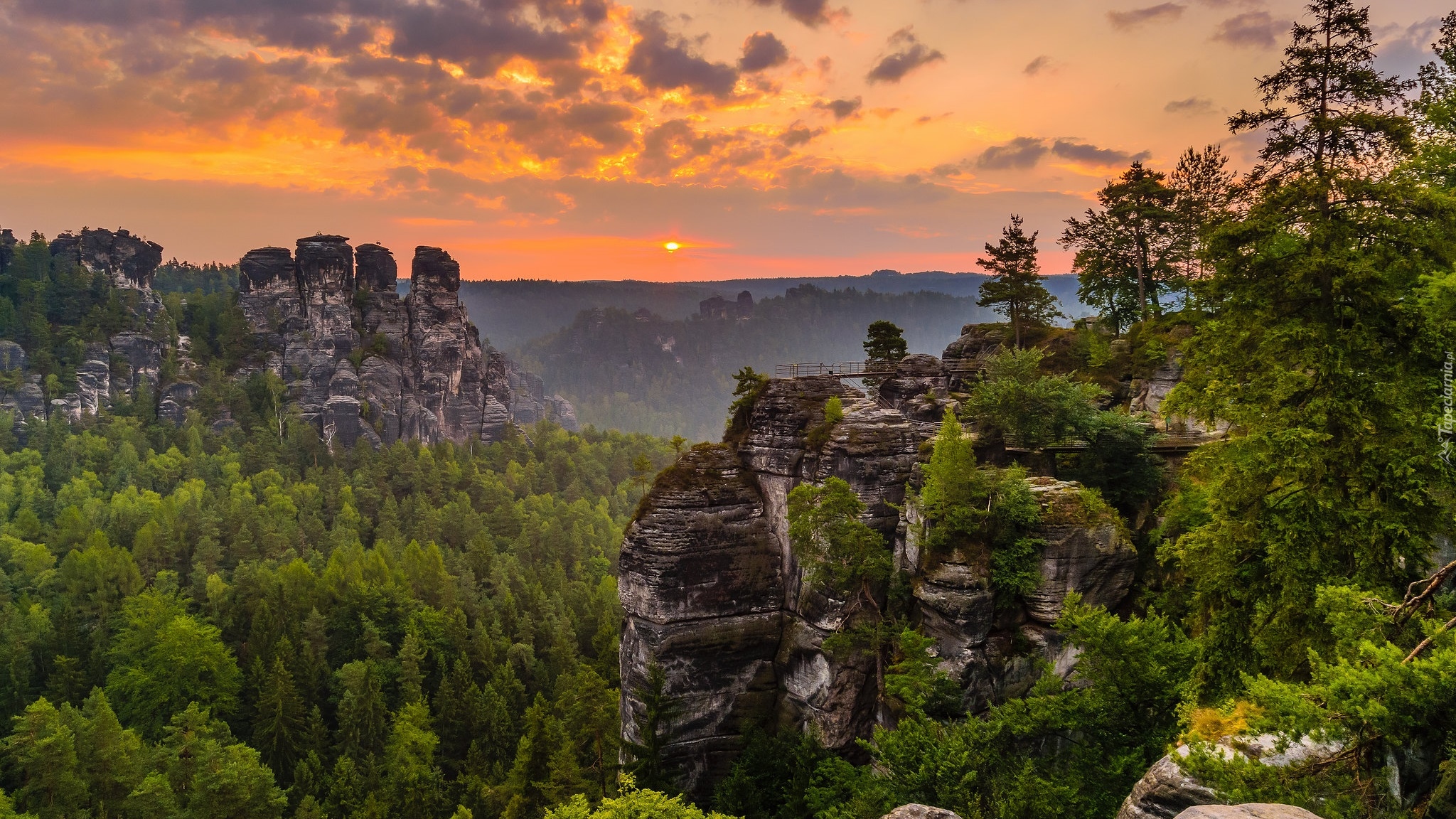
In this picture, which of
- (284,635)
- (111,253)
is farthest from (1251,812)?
(111,253)

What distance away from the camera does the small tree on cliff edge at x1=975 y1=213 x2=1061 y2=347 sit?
144 ft

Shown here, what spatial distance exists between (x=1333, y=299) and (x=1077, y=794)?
36.6 ft

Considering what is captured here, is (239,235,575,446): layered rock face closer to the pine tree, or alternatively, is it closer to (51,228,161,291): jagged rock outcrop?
(51,228,161,291): jagged rock outcrop

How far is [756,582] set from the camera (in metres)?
33.3

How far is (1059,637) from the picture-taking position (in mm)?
24047

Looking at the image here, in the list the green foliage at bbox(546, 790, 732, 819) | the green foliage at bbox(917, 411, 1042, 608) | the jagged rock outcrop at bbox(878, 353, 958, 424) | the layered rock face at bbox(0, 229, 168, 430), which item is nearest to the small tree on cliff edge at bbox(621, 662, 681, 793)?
the green foliage at bbox(546, 790, 732, 819)

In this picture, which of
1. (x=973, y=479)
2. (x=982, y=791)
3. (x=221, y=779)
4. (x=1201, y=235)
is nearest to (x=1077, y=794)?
(x=982, y=791)

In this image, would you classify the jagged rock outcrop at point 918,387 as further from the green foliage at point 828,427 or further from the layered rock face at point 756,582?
the green foliage at point 828,427

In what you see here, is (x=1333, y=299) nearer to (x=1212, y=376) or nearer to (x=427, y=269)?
(x=1212, y=376)

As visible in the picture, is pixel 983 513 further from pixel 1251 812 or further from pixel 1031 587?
pixel 1251 812

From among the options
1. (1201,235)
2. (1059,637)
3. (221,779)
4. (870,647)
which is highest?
(1201,235)

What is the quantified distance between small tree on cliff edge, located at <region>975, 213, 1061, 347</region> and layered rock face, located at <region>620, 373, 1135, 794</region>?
12820 millimetres

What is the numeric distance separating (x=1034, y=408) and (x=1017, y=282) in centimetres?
1677

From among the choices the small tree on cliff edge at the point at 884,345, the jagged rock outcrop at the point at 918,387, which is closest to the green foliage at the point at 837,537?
the jagged rock outcrop at the point at 918,387
